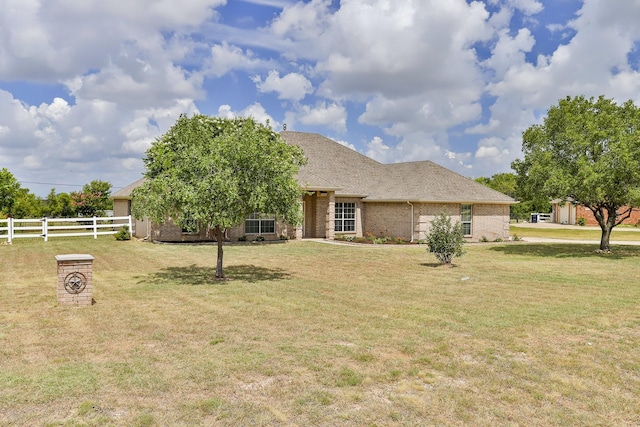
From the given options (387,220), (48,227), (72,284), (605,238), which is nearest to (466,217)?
(387,220)

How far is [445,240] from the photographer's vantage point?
17.0 m

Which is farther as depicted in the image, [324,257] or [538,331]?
[324,257]

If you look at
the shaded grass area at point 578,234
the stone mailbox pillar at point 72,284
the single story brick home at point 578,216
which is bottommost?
the stone mailbox pillar at point 72,284

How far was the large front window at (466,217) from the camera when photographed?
2822 cm

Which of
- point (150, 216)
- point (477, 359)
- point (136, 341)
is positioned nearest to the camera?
point (477, 359)

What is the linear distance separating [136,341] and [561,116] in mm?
22777

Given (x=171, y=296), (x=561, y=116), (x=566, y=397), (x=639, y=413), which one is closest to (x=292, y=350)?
(x=566, y=397)

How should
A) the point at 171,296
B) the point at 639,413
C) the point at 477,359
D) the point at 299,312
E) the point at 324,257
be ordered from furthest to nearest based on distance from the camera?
the point at 324,257 < the point at 171,296 < the point at 299,312 < the point at 477,359 < the point at 639,413

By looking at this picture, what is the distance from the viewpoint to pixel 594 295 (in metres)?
11.8

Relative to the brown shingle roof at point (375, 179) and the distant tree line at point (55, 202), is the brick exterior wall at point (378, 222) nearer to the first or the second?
the brown shingle roof at point (375, 179)

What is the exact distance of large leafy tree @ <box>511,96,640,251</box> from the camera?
19812 mm

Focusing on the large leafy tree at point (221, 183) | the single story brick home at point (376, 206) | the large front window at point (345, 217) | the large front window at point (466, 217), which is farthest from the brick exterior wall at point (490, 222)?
the large leafy tree at point (221, 183)

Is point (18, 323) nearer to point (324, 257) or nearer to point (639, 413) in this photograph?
point (639, 413)

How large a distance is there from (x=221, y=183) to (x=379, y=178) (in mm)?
21368
